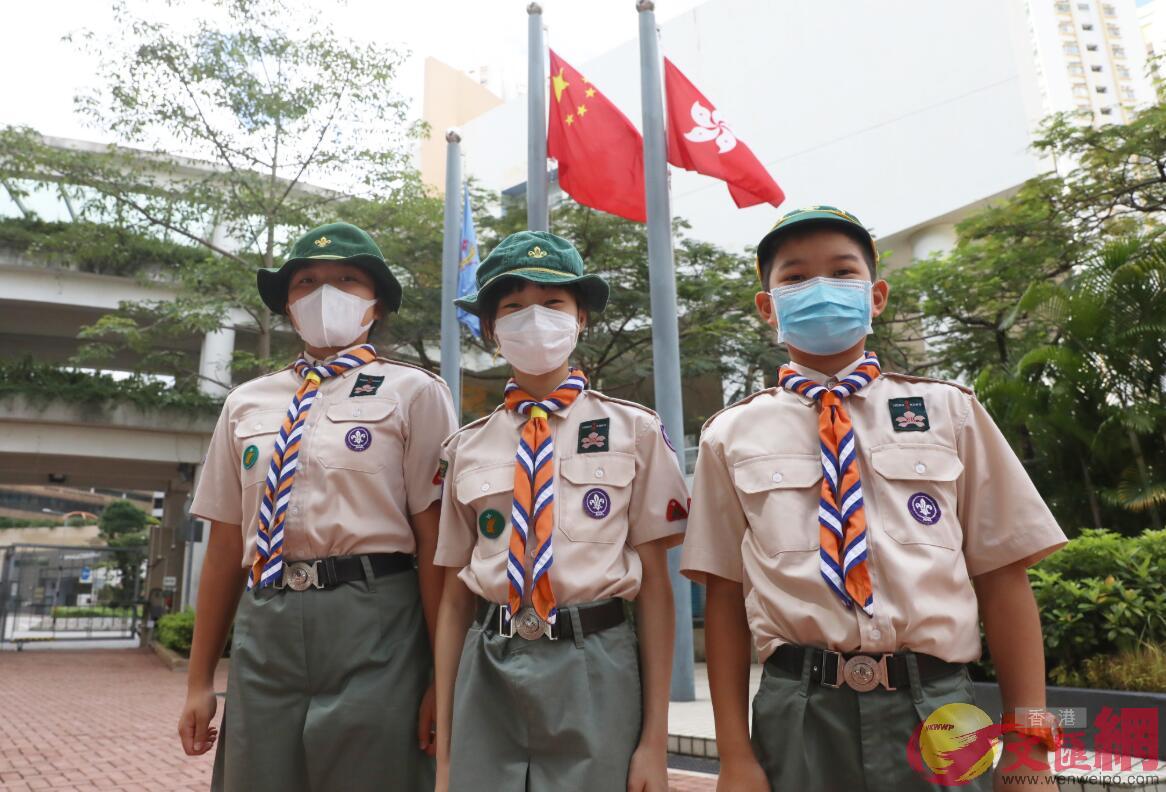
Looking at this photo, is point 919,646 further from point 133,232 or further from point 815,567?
point 133,232

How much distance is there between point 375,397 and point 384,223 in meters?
11.0

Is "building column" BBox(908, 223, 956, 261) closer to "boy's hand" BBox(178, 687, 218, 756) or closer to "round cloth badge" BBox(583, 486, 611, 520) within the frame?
"round cloth badge" BBox(583, 486, 611, 520)

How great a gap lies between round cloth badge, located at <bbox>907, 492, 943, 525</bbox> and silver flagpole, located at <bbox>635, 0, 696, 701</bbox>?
17.0 ft

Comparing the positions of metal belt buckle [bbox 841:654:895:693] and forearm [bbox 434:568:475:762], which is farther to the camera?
forearm [bbox 434:568:475:762]

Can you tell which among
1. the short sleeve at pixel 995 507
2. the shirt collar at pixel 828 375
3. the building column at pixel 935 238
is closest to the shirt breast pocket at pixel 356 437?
the shirt collar at pixel 828 375

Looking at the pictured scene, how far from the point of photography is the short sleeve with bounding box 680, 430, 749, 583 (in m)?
1.93

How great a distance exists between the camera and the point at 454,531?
2.18 meters

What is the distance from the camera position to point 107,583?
27719mm

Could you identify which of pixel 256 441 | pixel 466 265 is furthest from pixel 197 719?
pixel 466 265

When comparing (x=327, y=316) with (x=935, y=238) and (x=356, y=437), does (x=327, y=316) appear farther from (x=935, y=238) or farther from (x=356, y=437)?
(x=935, y=238)

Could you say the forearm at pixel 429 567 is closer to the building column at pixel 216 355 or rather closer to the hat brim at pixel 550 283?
the hat brim at pixel 550 283

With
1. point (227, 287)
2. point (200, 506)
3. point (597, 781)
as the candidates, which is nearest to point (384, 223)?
point (227, 287)

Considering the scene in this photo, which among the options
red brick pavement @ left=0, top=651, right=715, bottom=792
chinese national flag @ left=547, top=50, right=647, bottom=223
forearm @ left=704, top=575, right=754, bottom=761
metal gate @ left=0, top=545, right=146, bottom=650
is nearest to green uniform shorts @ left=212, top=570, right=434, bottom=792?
forearm @ left=704, top=575, right=754, bottom=761

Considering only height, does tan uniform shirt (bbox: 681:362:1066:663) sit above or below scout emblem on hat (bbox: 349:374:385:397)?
below
